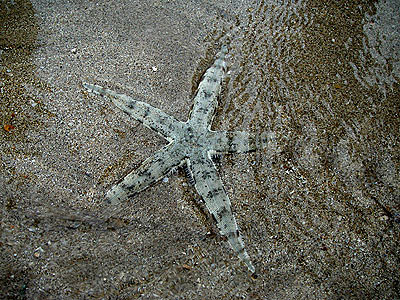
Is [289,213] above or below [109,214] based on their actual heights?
above

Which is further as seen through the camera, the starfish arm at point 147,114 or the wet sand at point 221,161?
the starfish arm at point 147,114

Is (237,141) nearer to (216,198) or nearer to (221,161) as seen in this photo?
(221,161)

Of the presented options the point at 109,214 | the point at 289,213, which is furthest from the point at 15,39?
the point at 289,213

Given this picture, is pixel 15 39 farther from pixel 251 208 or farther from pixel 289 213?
pixel 289 213

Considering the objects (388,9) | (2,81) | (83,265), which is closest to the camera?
(83,265)

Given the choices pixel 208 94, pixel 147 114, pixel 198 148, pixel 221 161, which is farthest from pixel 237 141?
pixel 147 114

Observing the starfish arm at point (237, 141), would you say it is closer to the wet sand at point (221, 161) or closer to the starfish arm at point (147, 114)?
the wet sand at point (221, 161)

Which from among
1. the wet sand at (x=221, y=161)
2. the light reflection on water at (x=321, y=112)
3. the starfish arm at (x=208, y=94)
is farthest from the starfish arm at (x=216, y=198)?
the starfish arm at (x=208, y=94)

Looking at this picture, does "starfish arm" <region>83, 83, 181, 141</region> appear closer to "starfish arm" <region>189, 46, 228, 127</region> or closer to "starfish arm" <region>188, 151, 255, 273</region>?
"starfish arm" <region>189, 46, 228, 127</region>
